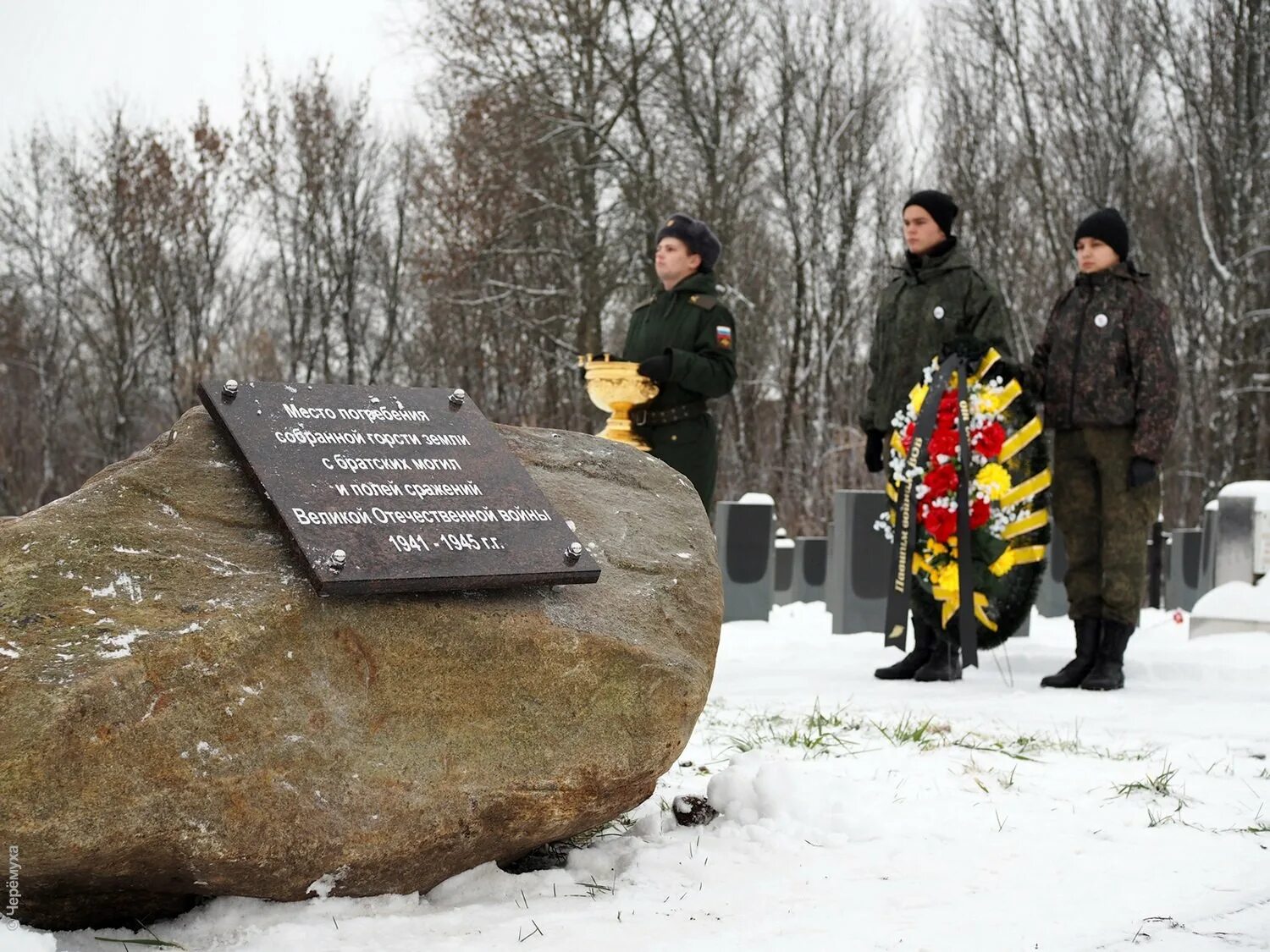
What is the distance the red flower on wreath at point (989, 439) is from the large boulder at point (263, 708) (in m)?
2.83

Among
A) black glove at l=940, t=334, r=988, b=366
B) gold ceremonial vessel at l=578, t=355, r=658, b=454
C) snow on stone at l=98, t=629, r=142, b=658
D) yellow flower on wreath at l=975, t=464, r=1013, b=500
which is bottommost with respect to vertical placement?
snow on stone at l=98, t=629, r=142, b=658

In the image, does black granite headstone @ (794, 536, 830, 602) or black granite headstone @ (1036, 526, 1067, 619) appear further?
black granite headstone @ (794, 536, 830, 602)

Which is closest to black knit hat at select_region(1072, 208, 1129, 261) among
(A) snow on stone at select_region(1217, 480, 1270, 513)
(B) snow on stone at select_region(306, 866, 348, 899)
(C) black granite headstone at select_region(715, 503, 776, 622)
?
(A) snow on stone at select_region(1217, 480, 1270, 513)

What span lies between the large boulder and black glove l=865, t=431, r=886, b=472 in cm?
289

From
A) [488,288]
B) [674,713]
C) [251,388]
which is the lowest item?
[674,713]

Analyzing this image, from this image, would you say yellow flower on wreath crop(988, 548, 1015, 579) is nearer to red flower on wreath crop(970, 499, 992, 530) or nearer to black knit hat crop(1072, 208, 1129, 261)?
red flower on wreath crop(970, 499, 992, 530)

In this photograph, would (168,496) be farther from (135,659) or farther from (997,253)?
(997,253)

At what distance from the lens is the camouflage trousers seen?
521 centimetres

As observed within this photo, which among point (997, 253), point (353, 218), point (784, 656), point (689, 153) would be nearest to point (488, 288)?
point (689, 153)

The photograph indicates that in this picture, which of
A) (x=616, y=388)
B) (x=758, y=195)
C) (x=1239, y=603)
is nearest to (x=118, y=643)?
(x=616, y=388)

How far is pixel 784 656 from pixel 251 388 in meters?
4.02

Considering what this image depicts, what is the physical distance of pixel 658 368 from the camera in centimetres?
502

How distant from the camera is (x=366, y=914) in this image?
245 centimetres

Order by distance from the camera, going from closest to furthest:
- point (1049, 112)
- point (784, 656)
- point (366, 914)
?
point (366, 914) → point (784, 656) → point (1049, 112)
